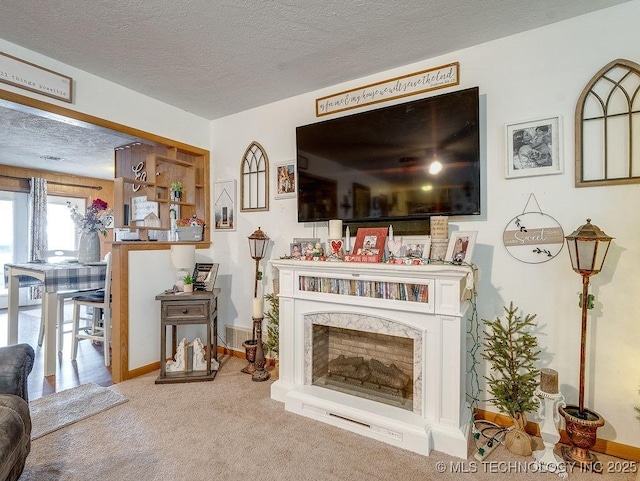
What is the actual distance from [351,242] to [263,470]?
1550mm

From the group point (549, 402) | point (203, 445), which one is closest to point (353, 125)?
point (549, 402)

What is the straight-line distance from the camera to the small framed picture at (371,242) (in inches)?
85.6

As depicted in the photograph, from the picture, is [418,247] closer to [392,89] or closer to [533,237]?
[533,237]

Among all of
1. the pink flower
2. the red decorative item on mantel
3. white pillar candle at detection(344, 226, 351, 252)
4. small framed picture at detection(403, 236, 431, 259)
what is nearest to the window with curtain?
the pink flower

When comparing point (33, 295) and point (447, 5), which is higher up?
point (447, 5)

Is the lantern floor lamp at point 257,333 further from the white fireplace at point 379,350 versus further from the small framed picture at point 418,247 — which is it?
the small framed picture at point 418,247

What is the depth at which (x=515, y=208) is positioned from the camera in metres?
2.08

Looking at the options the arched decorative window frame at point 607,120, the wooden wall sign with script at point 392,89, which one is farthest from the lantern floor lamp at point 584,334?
the wooden wall sign with script at point 392,89

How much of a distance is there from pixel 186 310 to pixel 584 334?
2.72 meters

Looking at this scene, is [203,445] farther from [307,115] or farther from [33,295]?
[33,295]

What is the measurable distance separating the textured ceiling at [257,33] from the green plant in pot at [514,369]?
1722 millimetres

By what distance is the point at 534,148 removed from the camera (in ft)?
6.61

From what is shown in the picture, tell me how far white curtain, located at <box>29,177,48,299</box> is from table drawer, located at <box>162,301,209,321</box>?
4471 millimetres

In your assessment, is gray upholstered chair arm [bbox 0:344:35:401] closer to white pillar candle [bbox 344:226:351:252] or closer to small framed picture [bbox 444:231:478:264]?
white pillar candle [bbox 344:226:351:252]
